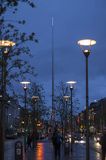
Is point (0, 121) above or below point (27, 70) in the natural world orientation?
below

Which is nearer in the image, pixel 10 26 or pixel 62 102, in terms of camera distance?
pixel 10 26

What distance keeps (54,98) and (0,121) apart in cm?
6554

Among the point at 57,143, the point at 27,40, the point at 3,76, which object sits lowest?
the point at 57,143

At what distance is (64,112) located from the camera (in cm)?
8631

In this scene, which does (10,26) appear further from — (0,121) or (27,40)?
(0,121)

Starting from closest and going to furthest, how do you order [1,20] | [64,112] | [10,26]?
[1,20]
[10,26]
[64,112]

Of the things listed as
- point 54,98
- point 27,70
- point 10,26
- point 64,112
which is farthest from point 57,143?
point 54,98

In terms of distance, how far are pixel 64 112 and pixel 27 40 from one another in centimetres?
5800

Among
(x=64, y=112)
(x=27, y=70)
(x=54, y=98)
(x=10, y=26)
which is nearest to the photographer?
(x=10, y=26)

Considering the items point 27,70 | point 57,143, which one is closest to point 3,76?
point 27,70

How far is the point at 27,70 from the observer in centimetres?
3419

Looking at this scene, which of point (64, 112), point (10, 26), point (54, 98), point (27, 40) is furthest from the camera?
point (54, 98)

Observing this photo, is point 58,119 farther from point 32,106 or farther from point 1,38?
point 1,38

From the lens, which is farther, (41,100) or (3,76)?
(41,100)
